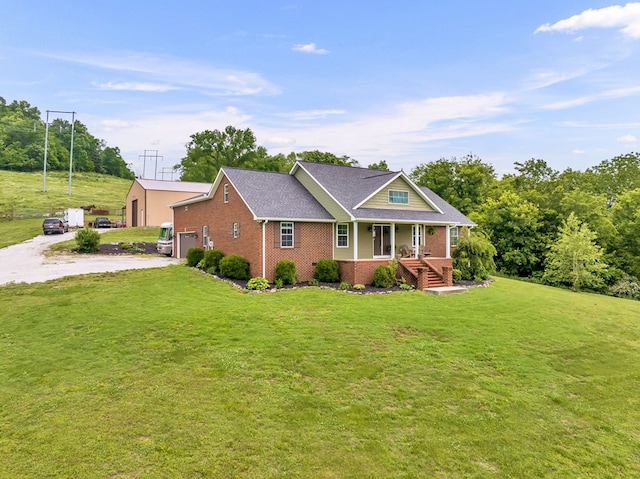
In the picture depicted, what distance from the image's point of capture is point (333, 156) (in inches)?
2116

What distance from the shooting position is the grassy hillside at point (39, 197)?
4147 centimetres

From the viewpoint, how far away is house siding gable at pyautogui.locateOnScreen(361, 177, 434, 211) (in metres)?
21.3

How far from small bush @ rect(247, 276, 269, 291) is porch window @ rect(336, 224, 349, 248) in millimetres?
4878

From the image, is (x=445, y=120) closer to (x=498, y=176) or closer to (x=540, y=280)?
(x=540, y=280)

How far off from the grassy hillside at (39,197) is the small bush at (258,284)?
25794mm

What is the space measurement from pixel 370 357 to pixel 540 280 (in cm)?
2908

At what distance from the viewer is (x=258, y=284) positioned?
17.4 metres

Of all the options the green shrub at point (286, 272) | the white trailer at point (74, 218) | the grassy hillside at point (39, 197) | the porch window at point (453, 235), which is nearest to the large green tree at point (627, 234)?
the porch window at point (453, 235)

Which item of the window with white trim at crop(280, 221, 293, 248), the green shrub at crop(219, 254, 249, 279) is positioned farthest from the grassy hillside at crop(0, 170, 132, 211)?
the window with white trim at crop(280, 221, 293, 248)

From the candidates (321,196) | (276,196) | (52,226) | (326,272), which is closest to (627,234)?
(321,196)

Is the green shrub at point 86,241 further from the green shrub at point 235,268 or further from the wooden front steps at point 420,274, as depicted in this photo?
the wooden front steps at point 420,274

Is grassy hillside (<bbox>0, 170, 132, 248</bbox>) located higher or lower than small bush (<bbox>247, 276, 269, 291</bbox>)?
higher

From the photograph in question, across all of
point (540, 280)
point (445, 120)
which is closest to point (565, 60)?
point (445, 120)

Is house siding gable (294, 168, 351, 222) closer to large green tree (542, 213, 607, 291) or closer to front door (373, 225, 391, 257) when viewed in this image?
front door (373, 225, 391, 257)
